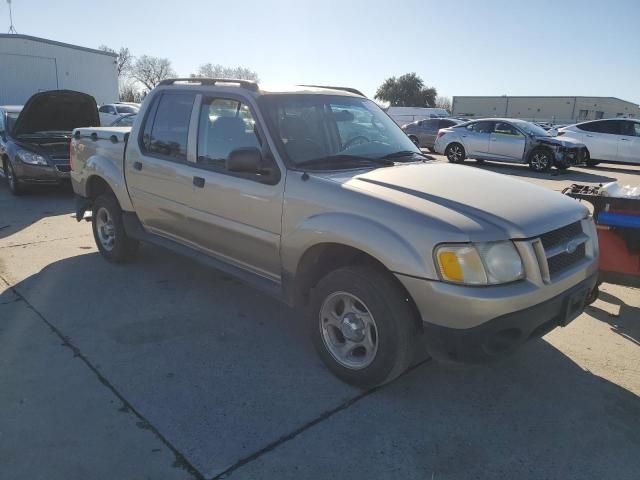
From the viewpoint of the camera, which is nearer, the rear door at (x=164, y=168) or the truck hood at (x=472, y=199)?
the truck hood at (x=472, y=199)

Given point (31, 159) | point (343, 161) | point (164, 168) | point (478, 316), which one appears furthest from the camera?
point (31, 159)

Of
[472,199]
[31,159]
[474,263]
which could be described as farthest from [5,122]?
[474,263]

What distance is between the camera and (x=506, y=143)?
624 inches

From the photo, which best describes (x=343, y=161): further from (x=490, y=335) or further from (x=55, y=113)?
(x=55, y=113)

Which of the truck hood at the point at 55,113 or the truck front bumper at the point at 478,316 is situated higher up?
the truck hood at the point at 55,113

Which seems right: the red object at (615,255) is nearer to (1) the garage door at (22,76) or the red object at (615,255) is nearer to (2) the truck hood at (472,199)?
(2) the truck hood at (472,199)

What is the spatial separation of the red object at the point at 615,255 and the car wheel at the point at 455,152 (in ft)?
43.9

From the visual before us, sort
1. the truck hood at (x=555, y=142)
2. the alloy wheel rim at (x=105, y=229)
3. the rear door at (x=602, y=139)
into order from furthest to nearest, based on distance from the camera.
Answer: the rear door at (x=602, y=139) < the truck hood at (x=555, y=142) < the alloy wheel rim at (x=105, y=229)

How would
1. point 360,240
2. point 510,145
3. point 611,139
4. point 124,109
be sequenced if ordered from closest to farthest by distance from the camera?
point 360,240, point 510,145, point 611,139, point 124,109

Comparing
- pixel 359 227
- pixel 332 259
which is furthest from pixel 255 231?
pixel 359 227

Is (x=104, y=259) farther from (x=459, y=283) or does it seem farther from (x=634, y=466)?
(x=634, y=466)

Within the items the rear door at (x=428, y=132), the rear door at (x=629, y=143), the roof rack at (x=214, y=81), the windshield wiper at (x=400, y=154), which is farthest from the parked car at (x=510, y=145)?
the roof rack at (x=214, y=81)

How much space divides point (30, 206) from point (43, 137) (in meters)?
1.73

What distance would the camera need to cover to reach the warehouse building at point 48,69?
26.5m
